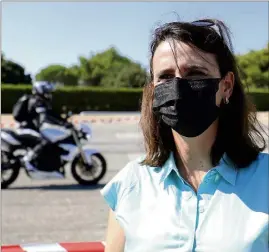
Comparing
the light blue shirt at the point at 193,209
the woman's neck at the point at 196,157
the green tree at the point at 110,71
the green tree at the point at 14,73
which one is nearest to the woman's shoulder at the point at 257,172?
the light blue shirt at the point at 193,209

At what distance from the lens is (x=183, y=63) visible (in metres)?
1.76

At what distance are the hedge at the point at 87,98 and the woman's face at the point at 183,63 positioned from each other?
31557 mm

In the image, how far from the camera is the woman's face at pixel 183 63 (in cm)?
174

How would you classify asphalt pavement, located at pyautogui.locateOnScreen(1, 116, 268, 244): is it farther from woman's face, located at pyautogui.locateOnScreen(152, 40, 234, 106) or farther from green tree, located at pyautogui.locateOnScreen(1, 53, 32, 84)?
green tree, located at pyautogui.locateOnScreen(1, 53, 32, 84)

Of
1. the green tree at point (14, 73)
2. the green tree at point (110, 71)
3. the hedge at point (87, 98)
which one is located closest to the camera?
the hedge at point (87, 98)

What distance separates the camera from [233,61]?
183 centimetres

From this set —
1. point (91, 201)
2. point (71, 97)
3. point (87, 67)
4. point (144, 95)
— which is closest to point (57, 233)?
point (91, 201)

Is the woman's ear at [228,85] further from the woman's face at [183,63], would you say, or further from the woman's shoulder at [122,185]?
the woman's shoulder at [122,185]

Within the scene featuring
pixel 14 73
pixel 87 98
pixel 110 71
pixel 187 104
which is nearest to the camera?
pixel 187 104

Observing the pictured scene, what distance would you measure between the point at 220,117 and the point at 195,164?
0.62 feet

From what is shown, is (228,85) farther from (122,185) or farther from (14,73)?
(14,73)

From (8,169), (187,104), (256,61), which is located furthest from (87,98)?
(187,104)

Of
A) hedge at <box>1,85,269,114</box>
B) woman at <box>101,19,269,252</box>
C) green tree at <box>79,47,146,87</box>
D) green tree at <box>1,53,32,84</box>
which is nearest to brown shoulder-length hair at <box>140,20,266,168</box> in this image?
woman at <box>101,19,269,252</box>

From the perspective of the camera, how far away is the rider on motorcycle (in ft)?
27.7
